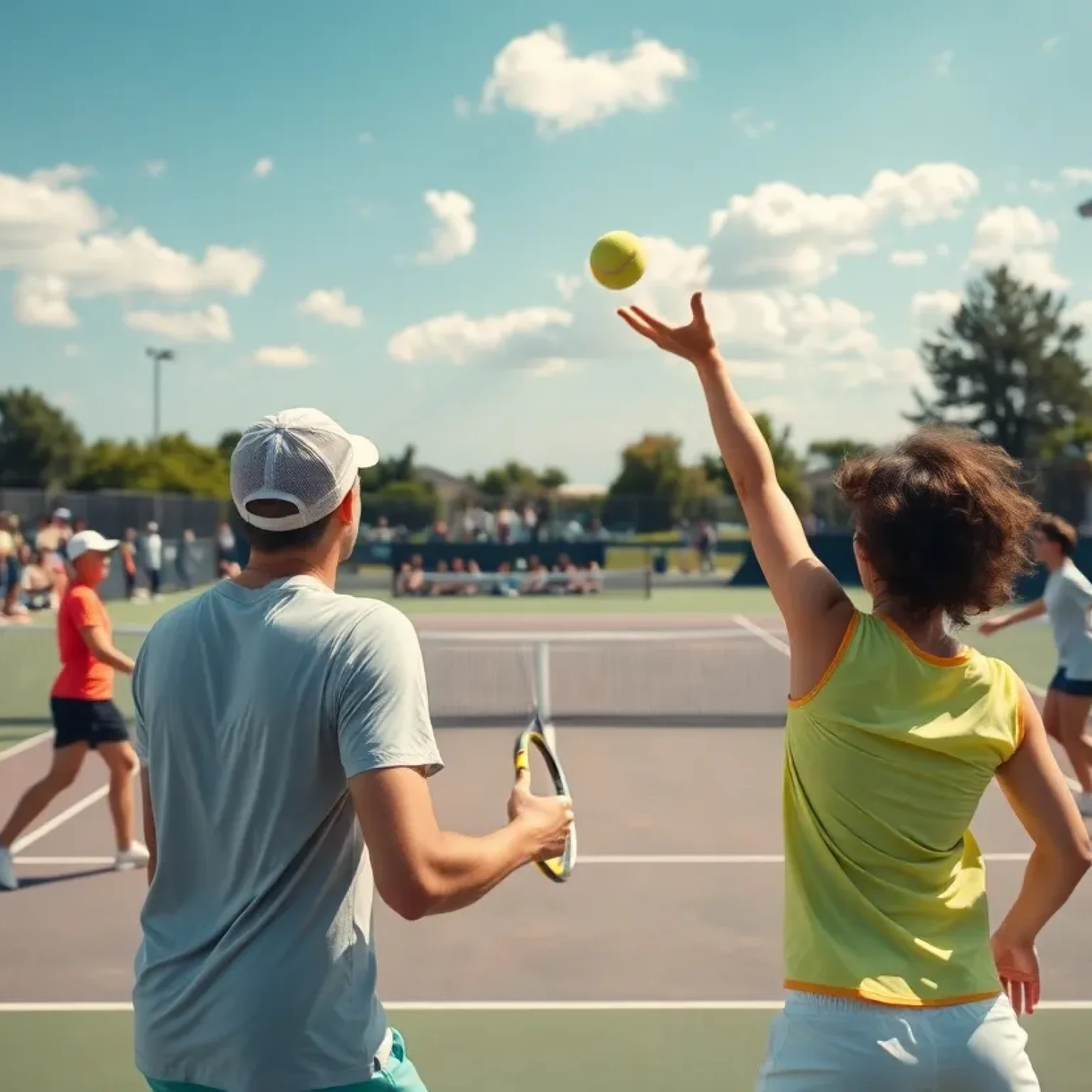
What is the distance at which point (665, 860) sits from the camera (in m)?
7.10

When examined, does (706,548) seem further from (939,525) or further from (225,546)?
(939,525)

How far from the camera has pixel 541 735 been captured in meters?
2.74

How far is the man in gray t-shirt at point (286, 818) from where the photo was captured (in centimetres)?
192

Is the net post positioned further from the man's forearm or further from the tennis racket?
the man's forearm

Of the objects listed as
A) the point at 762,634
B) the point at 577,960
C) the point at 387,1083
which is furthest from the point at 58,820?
the point at 762,634

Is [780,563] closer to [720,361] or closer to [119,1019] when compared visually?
[720,361]

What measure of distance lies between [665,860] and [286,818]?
538 centimetres

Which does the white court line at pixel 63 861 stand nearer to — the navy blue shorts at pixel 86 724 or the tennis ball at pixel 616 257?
the navy blue shorts at pixel 86 724

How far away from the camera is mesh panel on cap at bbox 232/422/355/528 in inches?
81.9

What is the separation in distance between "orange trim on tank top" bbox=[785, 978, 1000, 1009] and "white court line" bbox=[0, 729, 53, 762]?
31.1 feet

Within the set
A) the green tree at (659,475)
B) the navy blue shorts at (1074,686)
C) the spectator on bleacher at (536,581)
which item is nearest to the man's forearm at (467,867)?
the navy blue shorts at (1074,686)

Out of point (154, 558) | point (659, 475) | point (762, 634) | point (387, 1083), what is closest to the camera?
point (387, 1083)

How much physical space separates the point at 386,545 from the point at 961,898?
33.2 meters

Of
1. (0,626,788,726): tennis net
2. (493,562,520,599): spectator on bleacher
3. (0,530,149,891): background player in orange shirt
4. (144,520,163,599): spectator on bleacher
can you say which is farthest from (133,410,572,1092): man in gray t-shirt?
(493,562,520,599): spectator on bleacher
